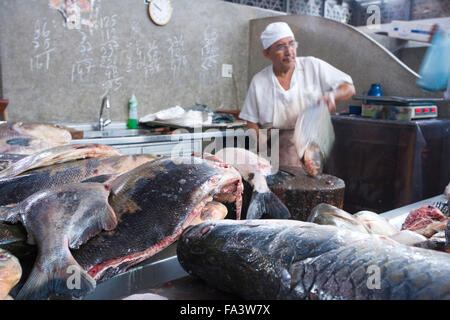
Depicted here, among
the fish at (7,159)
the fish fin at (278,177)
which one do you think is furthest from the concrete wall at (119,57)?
the fish fin at (278,177)

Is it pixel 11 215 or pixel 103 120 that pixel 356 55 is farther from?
pixel 11 215

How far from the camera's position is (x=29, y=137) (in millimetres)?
2076

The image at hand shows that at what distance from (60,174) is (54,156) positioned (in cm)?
12

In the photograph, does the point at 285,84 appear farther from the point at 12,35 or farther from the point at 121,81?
the point at 12,35

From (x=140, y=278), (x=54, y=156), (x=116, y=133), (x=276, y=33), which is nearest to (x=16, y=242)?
(x=140, y=278)

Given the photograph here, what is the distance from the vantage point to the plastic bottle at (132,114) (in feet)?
16.5

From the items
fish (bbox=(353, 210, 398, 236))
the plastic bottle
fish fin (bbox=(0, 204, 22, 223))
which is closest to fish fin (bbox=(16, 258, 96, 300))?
fish fin (bbox=(0, 204, 22, 223))

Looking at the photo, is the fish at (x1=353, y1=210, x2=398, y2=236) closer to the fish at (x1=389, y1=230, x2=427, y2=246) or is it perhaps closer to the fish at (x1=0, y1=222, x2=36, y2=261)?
the fish at (x1=389, y1=230, x2=427, y2=246)

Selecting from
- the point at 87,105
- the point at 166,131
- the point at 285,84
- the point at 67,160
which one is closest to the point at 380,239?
the point at 67,160

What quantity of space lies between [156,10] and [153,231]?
4592 millimetres

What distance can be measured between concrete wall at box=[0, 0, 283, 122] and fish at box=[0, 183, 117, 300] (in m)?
3.53

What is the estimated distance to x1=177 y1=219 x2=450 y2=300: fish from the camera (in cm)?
76

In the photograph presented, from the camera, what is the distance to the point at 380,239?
944 mm

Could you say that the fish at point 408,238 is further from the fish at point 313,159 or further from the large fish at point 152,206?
the fish at point 313,159
